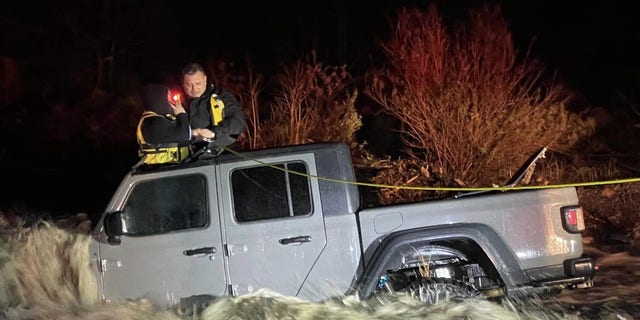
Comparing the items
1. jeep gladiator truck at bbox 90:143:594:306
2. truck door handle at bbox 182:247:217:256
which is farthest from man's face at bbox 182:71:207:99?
truck door handle at bbox 182:247:217:256

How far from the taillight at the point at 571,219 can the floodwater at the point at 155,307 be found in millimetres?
569

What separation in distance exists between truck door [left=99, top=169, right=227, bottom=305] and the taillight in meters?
2.52

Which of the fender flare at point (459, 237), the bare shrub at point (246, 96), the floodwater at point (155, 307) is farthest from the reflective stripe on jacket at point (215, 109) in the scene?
the bare shrub at point (246, 96)

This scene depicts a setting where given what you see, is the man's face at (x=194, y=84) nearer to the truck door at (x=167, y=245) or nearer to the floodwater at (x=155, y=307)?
the truck door at (x=167, y=245)

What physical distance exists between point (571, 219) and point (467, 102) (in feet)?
18.7

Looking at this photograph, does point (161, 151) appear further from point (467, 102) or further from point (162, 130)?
point (467, 102)

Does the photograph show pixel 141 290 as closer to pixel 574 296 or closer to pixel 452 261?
pixel 452 261

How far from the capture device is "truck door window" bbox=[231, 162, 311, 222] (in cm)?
552

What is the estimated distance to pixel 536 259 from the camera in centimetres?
537

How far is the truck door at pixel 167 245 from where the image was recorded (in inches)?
217

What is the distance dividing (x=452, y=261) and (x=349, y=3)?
68.7ft

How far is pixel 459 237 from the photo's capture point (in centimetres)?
533

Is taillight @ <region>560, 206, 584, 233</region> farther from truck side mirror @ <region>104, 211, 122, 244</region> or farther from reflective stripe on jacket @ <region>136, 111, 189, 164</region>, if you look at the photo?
truck side mirror @ <region>104, 211, 122, 244</region>

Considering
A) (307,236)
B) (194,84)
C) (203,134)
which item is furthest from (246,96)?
(307,236)
